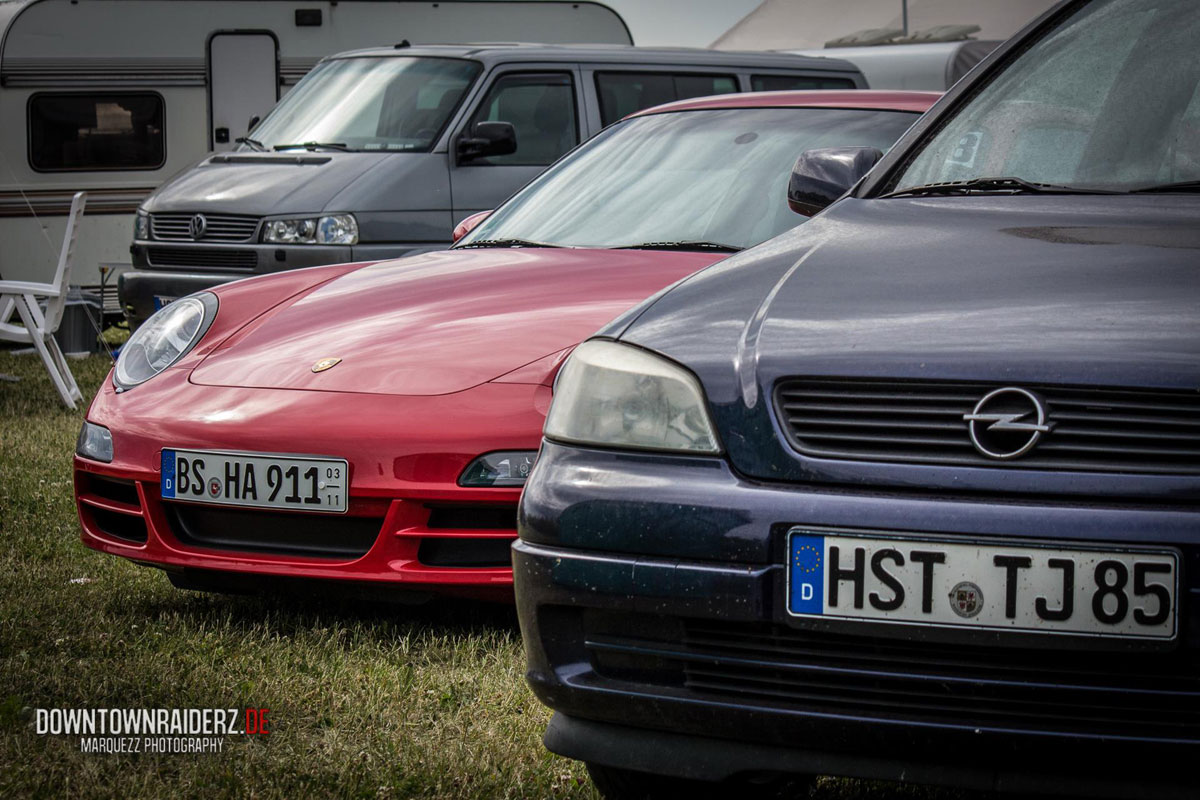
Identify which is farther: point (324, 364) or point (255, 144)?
point (255, 144)

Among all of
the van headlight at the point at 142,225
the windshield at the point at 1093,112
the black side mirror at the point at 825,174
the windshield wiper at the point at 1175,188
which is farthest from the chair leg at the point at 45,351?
the windshield wiper at the point at 1175,188

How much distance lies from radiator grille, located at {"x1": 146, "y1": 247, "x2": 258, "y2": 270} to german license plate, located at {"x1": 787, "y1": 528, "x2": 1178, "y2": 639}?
703 centimetres

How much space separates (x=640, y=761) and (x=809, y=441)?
0.52 m

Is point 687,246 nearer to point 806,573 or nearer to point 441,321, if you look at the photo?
point 441,321

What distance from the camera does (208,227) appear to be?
9.19m

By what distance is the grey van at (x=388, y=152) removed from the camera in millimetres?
8617

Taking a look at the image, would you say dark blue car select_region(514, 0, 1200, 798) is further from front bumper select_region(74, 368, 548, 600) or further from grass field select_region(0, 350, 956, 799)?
front bumper select_region(74, 368, 548, 600)

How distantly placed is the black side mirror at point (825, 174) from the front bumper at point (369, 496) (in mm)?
734

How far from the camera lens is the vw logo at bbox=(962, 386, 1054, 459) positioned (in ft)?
7.02

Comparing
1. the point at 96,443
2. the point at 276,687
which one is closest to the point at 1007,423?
the point at 276,687

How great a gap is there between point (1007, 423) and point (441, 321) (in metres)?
2.08

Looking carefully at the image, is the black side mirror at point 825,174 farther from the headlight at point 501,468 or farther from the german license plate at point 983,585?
the german license plate at point 983,585

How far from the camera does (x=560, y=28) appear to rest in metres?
13.5

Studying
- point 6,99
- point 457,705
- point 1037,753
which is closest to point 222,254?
point 6,99
